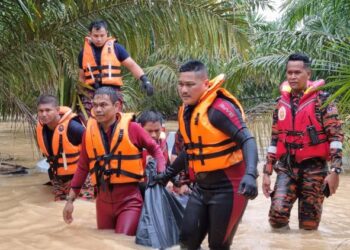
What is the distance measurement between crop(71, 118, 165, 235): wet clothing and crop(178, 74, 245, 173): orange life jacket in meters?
0.93

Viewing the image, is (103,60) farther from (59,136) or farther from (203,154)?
(203,154)

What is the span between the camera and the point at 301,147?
5.22 metres

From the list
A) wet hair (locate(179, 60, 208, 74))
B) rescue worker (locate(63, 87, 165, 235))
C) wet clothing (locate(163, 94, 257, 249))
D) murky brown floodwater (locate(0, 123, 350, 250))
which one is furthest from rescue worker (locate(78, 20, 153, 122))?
wet clothing (locate(163, 94, 257, 249))

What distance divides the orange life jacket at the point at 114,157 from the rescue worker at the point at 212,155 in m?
0.89

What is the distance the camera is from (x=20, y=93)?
7.72 m

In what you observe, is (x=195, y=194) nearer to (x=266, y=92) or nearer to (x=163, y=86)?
(x=163, y=86)

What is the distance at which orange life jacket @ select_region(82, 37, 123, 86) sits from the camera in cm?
658

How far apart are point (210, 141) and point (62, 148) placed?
8.82 ft

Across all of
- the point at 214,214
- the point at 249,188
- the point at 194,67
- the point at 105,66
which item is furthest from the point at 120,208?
the point at 105,66

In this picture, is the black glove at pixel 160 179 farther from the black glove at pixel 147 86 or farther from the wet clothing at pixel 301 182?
the black glove at pixel 147 86

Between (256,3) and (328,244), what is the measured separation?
5.44 meters

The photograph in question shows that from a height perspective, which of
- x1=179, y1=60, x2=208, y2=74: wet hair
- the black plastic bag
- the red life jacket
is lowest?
the black plastic bag

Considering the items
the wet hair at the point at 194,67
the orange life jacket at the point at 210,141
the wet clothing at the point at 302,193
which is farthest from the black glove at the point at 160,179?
the wet clothing at the point at 302,193

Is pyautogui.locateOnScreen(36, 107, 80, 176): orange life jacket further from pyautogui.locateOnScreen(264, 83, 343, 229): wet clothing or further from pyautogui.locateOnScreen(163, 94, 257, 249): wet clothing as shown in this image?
pyautogui.locateOnScreen(163, 94, 257, 249): wet clothing
